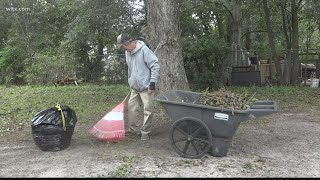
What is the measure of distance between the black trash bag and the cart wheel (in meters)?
1.55

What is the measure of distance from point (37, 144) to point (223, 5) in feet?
35.0

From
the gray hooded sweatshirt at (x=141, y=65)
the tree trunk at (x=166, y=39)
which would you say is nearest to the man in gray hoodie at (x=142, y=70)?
the gray hooded sweatshirt at (x=141, y=65)

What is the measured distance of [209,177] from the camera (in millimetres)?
4352

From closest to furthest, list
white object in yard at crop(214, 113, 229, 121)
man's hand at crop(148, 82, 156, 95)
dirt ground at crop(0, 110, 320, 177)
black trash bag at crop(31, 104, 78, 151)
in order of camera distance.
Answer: dirt ground at crop(0, 110, 320, 177), white object in yard at crop(214, 113, 229, 121), black trash bag at crop(31, 104, 78, 151), man's hand at crop(148, 82, 156, 95)

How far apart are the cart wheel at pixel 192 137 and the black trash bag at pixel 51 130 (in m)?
1.55

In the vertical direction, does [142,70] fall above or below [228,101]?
above

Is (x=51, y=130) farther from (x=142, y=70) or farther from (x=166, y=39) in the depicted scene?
(x=166, y=39)

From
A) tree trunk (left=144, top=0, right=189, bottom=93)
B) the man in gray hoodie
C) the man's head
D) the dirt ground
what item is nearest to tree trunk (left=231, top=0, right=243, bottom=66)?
tree trunk (left=144, top=0, right=189, bottom=93)

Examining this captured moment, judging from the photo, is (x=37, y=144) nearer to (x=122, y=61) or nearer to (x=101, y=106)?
(x=101, y=106)

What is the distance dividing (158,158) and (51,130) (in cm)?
154

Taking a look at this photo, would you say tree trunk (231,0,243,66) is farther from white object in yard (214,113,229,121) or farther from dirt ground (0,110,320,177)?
white object in yard (214,113,229,121)

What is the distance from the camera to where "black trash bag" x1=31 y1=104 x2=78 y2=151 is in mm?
5293

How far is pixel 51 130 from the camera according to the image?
529 centimetres

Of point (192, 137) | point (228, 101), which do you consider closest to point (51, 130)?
point (192, 137)
